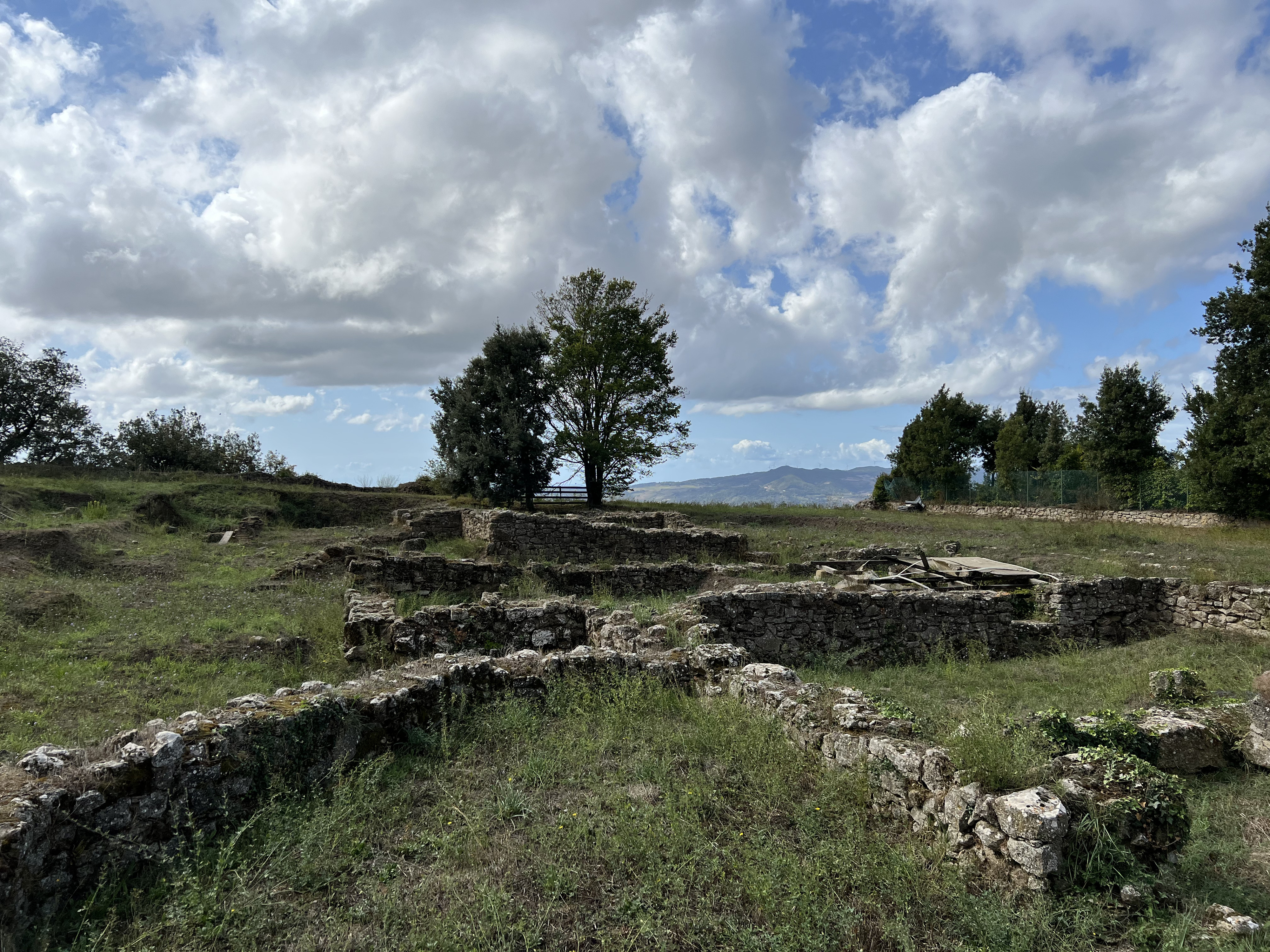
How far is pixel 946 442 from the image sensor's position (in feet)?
157

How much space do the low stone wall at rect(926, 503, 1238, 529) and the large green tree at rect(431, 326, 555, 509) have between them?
76.3 ft

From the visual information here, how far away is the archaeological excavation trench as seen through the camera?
4.02 m

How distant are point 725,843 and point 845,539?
721 inches

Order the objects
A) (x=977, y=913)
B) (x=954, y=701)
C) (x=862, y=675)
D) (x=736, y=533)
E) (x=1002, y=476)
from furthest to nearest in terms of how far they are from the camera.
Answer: (x=1002, y=476)
(x=736, y=533)
(x=862, y=675)
(x=954, y=701)
(x=977, y=913)

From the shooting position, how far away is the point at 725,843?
4.34 m

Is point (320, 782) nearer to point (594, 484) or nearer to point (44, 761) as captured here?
point (44, 761)

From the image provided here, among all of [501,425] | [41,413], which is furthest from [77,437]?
[501,425]

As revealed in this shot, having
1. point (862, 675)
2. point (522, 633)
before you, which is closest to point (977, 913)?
point (862, 675)

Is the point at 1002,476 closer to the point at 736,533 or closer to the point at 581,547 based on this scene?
the point at 736,533

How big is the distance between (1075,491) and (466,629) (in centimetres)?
3740

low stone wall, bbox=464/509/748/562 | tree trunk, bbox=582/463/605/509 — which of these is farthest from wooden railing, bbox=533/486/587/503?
low stone wall, bbox=464/509/748/562

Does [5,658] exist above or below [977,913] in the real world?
above

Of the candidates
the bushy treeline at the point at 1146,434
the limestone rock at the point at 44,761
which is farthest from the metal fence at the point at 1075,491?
the limestone rock at the point at 44,761

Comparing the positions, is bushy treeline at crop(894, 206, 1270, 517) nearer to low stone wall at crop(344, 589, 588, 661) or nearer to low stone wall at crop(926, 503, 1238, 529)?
low stone wall at crop(926, 503, 1238, 529)
